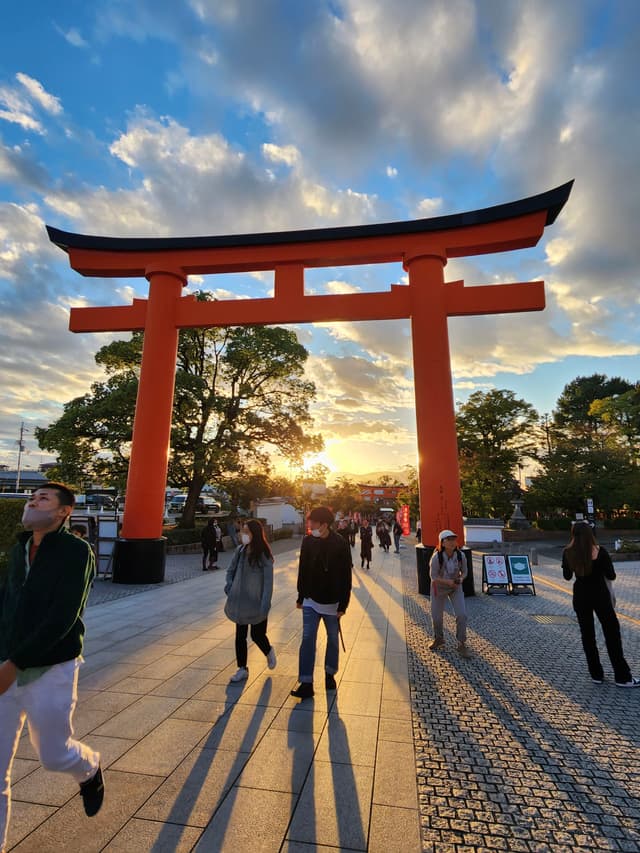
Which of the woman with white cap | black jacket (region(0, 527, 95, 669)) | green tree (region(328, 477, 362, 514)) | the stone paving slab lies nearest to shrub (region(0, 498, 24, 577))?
the stone paving slab

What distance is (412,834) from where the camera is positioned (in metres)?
2.34

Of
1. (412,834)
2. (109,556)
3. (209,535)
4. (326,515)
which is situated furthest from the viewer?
(209,535)

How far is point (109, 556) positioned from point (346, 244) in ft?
32.5

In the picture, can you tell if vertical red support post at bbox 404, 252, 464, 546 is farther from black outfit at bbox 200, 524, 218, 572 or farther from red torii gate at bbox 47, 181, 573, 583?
black outfit at bbox 200, 524, 218, 572

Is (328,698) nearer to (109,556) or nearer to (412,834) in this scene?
(412,834)

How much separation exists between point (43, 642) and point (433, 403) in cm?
887

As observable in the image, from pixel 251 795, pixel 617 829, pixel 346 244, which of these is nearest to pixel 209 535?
pixel 346 244

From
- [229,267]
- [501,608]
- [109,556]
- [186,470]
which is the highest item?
[229,267]

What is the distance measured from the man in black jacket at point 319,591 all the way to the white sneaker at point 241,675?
2.03 ft

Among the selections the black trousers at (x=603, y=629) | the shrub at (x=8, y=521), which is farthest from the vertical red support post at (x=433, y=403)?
the shrub at (x=8, y=521)

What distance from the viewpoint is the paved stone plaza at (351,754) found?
2.34m

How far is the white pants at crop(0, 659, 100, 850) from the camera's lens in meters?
2.08

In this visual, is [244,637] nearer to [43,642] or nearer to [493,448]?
[43,642]

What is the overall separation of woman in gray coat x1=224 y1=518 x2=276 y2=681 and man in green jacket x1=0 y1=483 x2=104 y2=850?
2.15 metres
